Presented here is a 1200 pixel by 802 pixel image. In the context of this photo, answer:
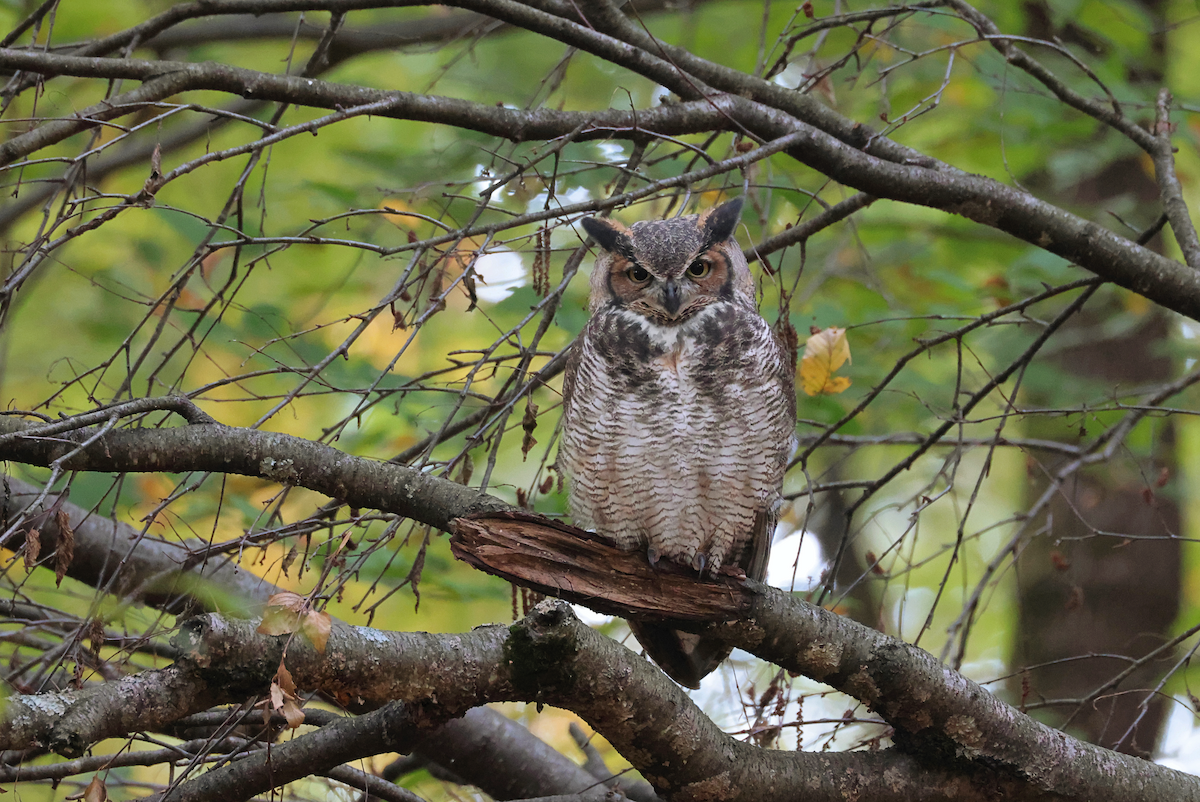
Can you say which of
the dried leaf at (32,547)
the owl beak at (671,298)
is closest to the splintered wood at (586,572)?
the owl beak at (671,298)

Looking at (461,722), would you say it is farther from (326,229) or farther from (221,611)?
(326,229)

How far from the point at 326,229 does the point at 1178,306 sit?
11.6 feet

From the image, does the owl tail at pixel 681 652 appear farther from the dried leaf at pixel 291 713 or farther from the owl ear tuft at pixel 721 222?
the dried leaf at pixel 291 713

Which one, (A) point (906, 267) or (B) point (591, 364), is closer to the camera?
(B) point (591, 364)

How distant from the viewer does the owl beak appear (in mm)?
2848

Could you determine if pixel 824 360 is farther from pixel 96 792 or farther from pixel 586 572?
pixel 96 792

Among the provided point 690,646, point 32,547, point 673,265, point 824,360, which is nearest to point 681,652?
point 690,646

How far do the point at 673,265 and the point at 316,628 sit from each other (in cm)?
152

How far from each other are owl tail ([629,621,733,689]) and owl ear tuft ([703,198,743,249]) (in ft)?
3.86

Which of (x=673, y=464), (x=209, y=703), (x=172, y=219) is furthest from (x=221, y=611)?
(x=172, y=219)

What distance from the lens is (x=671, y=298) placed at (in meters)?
2.86

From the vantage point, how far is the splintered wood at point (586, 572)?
2227mm

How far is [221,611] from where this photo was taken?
6.23 feet

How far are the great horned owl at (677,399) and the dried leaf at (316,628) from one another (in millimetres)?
1146
